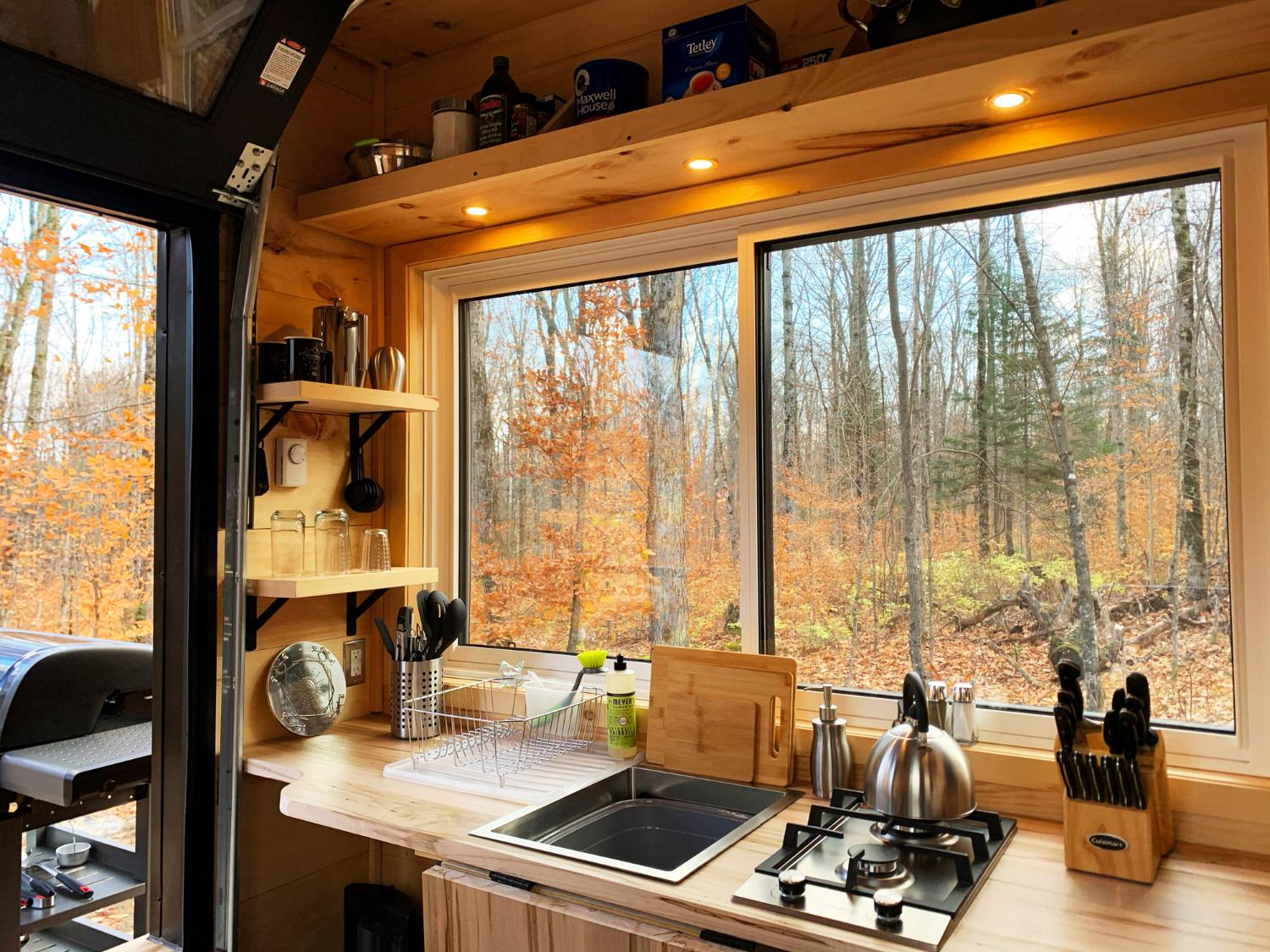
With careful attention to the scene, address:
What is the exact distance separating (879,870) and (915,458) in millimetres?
778

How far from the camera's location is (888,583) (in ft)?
5.81

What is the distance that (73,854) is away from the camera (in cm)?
182

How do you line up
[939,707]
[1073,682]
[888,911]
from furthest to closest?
[939,707] → [1073,682] → [888,911]

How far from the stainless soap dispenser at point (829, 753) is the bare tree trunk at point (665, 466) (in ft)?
1.41

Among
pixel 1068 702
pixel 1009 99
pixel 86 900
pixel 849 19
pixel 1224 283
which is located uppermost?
pixel 849 19

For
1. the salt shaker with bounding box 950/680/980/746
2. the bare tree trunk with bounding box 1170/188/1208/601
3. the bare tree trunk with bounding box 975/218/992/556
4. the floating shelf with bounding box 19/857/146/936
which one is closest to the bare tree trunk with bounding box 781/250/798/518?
the bare tree trunk with bounding box 975/218/992/556

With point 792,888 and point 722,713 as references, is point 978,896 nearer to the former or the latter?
point 792,888

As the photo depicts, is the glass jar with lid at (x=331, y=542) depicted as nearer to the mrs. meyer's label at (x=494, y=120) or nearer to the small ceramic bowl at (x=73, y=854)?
the small ceramic bowl at (x=73, y=854)

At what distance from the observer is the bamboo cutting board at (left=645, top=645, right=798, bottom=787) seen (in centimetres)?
172

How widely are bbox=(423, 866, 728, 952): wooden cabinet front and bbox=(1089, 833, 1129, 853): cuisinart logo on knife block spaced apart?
557 mm

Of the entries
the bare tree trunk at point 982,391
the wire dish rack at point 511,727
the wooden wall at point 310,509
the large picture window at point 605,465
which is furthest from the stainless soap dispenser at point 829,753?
the wooden wall at point 310,509

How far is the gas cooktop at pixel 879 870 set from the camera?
115 cm

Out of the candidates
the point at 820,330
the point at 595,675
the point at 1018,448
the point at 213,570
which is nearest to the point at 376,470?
the point at 213,570

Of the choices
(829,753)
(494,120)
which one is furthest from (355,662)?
(494,120)
